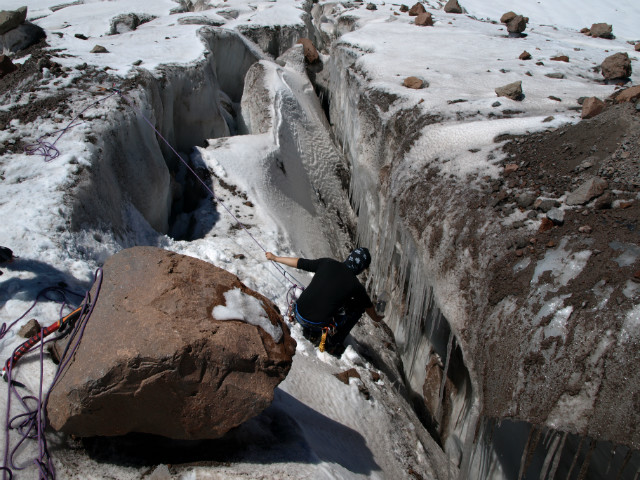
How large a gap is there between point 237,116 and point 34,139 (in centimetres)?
470

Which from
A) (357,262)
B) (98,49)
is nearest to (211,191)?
(357,262)

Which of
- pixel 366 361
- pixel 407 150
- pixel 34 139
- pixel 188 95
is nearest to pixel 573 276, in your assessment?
pixel 366 361

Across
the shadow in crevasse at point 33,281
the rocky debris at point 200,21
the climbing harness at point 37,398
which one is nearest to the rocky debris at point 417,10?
the rocky debris at point 200,21

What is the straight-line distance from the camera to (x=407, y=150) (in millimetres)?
5852

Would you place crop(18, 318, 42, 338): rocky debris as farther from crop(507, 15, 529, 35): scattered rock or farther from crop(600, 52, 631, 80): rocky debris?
crop(507, 15, 529, 35): scattered rock

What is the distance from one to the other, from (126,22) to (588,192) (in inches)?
431

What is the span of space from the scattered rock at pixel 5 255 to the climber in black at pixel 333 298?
6.89 feet

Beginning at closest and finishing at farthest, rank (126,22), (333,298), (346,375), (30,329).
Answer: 1. (30,329)
2. (346,375)
3. (333,298)
4. (126,22)

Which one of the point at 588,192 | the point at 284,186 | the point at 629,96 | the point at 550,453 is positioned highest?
the point at 629,96

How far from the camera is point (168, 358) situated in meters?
2.40

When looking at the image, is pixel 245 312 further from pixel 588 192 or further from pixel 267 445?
pixel 588 192

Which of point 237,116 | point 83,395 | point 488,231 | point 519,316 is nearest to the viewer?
point 83,395

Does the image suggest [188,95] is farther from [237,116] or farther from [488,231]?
[488,231]

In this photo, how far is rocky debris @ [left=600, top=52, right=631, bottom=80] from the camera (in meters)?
6.97
